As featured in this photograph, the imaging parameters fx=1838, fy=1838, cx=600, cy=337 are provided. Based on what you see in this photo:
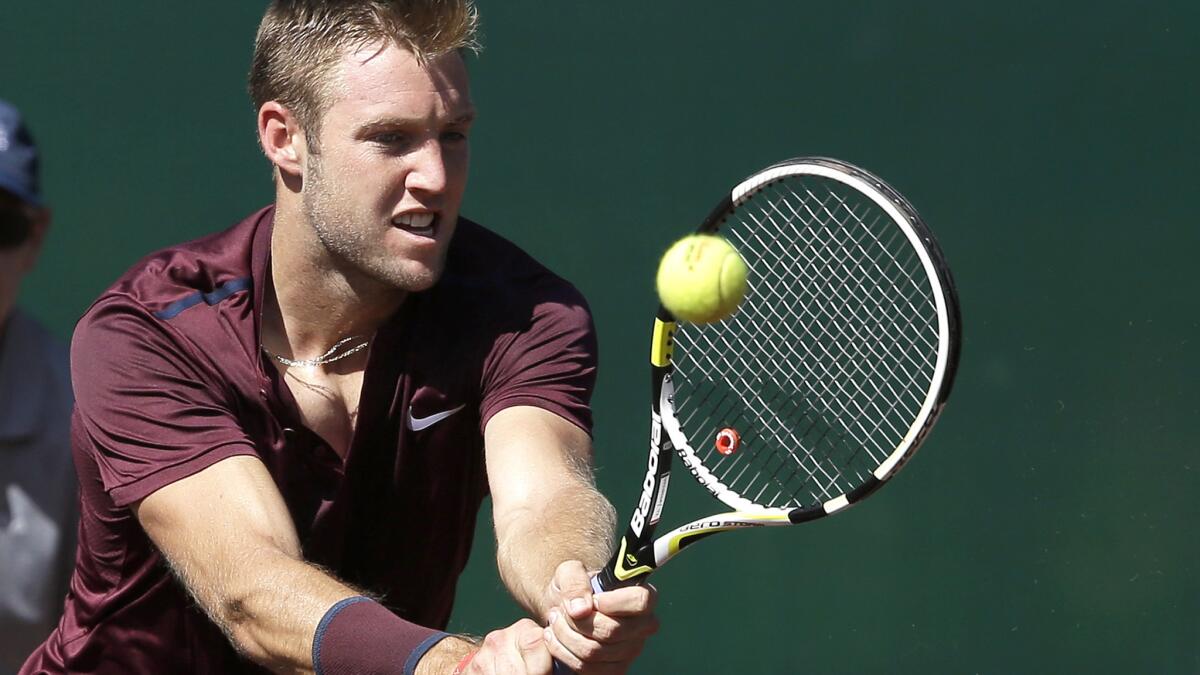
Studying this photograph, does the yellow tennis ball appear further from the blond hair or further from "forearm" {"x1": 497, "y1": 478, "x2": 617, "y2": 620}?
the blond hair

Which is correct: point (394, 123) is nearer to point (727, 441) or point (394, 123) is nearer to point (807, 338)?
point (727, 441)

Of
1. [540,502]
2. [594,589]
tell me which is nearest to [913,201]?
[540,502]

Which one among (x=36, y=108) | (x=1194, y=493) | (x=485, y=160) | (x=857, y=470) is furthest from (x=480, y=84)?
(x=1194, y=493)

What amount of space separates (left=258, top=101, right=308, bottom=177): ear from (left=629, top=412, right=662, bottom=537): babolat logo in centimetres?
72

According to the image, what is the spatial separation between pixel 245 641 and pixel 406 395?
0.47 meters

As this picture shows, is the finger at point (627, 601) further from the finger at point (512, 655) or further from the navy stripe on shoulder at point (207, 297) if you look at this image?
the navy stripe on shoulder at point (207, 297)

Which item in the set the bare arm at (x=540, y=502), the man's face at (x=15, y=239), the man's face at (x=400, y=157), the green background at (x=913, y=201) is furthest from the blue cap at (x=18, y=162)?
the green background at (x=913, y=201)

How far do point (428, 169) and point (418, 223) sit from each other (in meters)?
0.08

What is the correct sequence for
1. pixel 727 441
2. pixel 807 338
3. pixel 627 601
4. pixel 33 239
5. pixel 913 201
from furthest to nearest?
pixel 913 201 < pixel 807 338 < pixel 727 441 < pixel 33 239 < pixel 627 601

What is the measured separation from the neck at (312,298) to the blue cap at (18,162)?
54cm

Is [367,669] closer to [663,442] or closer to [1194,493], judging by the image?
[663,442]

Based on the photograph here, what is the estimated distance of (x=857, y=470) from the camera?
3.61 m

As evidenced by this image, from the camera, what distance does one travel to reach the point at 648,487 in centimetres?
247

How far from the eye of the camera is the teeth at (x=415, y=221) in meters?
2.69
